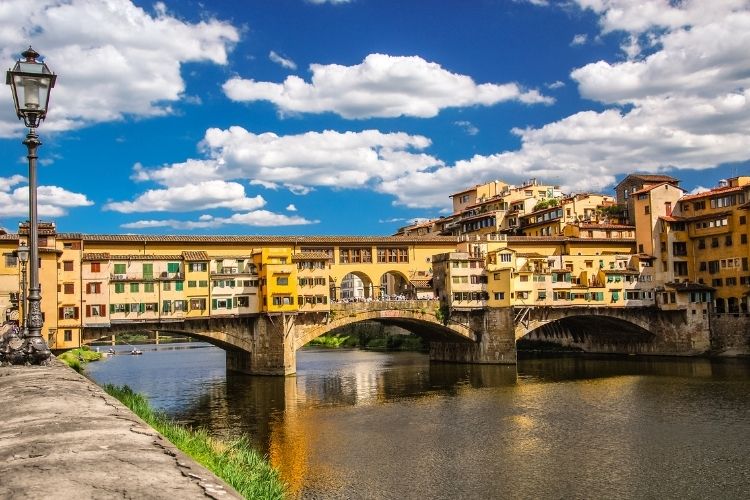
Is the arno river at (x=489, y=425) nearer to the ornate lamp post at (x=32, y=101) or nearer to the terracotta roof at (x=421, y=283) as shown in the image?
the terracotta roof at (x=421, y=283)

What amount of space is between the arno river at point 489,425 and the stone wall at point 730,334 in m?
3.99

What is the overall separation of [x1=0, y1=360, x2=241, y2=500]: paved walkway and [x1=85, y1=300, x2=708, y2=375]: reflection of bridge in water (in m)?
48.1

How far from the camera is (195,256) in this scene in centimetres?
5631

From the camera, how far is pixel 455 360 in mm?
68125

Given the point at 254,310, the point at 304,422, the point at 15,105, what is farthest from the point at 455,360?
the point at 15,105

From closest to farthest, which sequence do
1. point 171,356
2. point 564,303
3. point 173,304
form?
point 173,304, point 564,303, point 171,356

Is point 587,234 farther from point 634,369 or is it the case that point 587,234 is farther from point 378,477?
point 378,477

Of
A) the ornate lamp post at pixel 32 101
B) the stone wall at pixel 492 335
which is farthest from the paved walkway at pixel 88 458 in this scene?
the stone wall at pixel 492 335

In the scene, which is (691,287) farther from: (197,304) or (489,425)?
(197,304)

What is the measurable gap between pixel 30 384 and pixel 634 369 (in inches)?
2249

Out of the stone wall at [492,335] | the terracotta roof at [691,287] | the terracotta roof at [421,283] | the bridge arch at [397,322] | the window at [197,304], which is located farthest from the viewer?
the terracotta roof at [691,287]

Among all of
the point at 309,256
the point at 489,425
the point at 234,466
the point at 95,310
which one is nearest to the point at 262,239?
the point at 309,256

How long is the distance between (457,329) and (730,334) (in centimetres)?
2662

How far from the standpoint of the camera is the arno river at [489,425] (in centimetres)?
2447
